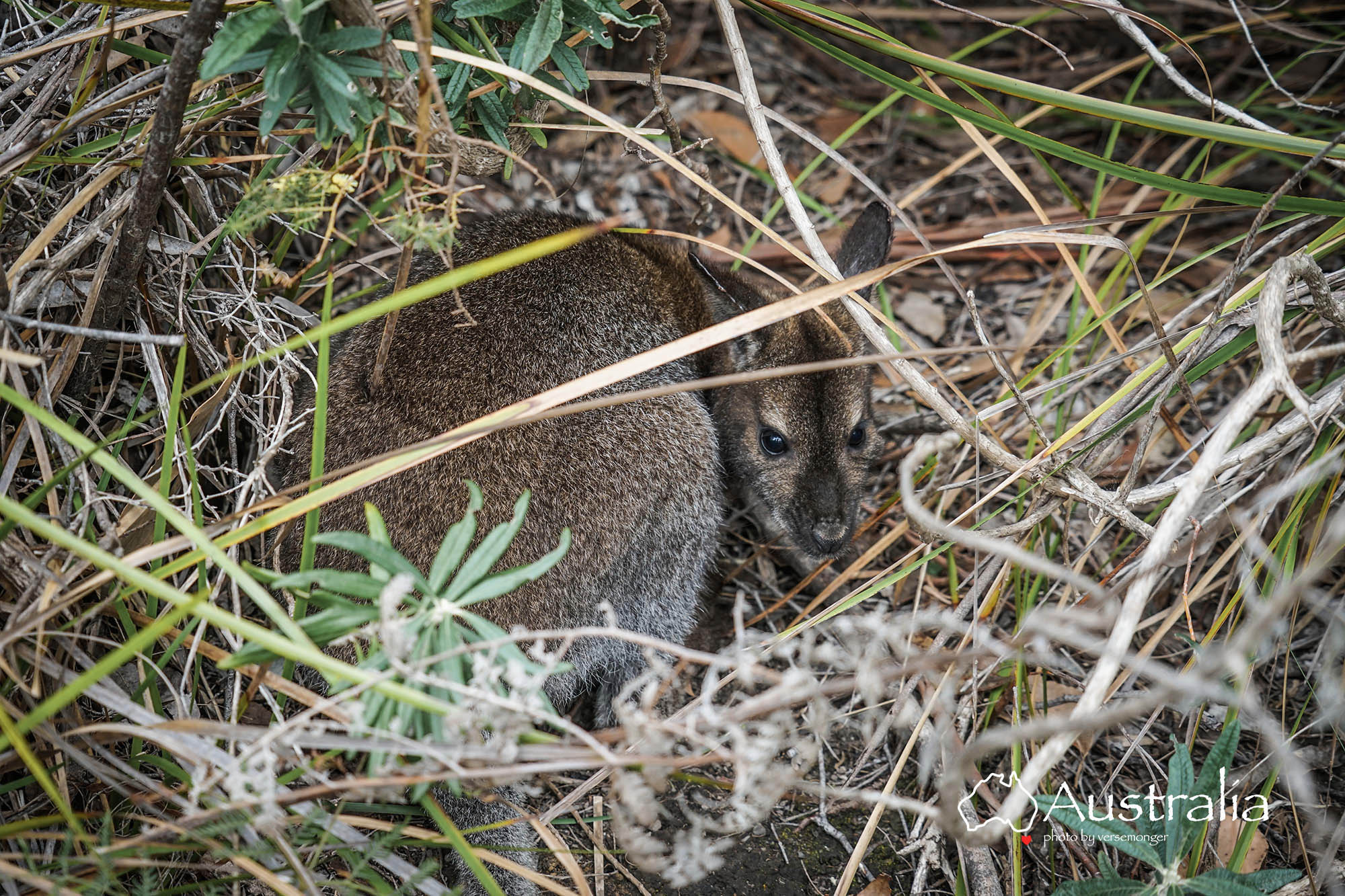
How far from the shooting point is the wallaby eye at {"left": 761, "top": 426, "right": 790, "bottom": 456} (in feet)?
13.7

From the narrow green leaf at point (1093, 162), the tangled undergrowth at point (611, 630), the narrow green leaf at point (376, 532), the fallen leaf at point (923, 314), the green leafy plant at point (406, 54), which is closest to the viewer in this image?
the tangled undergrowth at point (611, 630)

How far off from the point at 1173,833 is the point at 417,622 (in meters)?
2.15

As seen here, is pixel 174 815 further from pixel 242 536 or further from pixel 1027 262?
pixel 1027 262

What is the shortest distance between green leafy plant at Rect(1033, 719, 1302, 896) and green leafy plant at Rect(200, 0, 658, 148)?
8.51ft

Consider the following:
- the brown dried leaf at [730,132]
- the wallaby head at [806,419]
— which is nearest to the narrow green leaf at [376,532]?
the wallaby head at [806,419]

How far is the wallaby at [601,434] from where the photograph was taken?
3.26m

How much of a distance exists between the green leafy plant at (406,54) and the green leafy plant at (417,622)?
1111mm

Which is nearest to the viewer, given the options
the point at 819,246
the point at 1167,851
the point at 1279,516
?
the point at 1167,851

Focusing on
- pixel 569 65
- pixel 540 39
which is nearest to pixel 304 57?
pixel 540 39

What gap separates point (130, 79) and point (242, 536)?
5.55 feet

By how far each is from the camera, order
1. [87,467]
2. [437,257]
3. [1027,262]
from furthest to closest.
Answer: [1027,262] < [437,257] < [87,467]

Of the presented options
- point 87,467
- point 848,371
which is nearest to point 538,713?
point 87,467

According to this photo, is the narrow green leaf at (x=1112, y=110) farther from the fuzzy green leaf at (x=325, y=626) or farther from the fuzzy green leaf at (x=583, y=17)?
the fuzzy green leaf at (x=325, y=626)

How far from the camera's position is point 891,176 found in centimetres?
539
